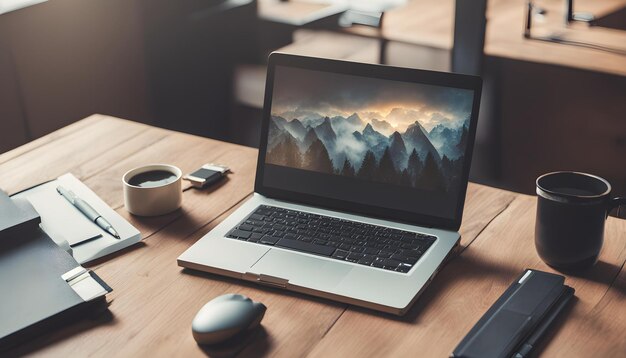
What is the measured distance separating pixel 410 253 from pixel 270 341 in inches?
10.4

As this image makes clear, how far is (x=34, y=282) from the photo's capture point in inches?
39.8

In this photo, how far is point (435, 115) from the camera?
1.14 meters

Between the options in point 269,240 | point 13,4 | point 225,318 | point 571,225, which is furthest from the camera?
point 13,4

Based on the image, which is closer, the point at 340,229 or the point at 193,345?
the point at 193,345

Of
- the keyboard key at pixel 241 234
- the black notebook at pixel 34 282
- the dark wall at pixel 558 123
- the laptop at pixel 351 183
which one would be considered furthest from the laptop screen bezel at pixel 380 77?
the dark wall at pixel 558 123

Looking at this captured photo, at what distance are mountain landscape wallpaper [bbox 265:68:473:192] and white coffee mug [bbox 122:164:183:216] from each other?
0.17 m

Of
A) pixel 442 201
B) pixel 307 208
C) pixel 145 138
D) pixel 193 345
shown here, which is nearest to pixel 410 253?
pixel 442 201

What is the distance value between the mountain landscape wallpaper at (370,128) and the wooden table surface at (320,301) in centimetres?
13

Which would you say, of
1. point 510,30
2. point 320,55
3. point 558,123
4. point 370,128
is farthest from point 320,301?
point 510,30

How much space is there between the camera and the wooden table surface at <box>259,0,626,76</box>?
2.60 metres

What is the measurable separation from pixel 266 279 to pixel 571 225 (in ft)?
1.41

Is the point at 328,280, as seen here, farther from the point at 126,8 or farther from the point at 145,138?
the point at 126,8

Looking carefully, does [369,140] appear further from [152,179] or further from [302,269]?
[152,179]

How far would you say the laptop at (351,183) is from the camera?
3.49 feet
